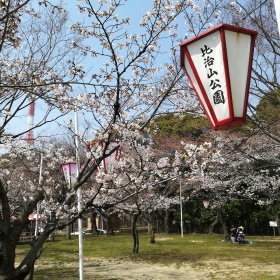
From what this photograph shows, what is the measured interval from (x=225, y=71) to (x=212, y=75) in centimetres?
14

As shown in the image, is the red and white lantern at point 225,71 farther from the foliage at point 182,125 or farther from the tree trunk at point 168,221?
the tree trunk at point 168,221

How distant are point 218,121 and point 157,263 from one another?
10428mm

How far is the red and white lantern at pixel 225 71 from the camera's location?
2.87 metres

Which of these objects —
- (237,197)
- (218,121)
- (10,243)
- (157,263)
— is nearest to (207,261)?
(157,263)

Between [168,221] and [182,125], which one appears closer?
[182,125]

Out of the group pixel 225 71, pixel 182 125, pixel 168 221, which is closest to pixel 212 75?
pixel 225 71

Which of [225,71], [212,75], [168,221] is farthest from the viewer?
[168,221]

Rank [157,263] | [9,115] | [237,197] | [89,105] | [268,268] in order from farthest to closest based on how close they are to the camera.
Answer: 1. [237,197]
2. [157,263]
3. [268,268]
4. [9,115]
5. [89,105]

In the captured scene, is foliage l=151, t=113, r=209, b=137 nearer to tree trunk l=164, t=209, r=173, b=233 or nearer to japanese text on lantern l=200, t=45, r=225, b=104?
japanese text on lantern l=200, t=45, r=225, b=104

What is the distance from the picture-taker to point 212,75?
3.00 meters

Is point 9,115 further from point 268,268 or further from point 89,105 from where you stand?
point 268,268

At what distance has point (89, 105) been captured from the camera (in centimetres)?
473

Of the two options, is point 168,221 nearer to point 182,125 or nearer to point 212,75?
point 182,125

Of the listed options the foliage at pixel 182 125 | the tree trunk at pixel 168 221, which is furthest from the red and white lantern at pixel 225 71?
the tree trunk at pixel 168 221
